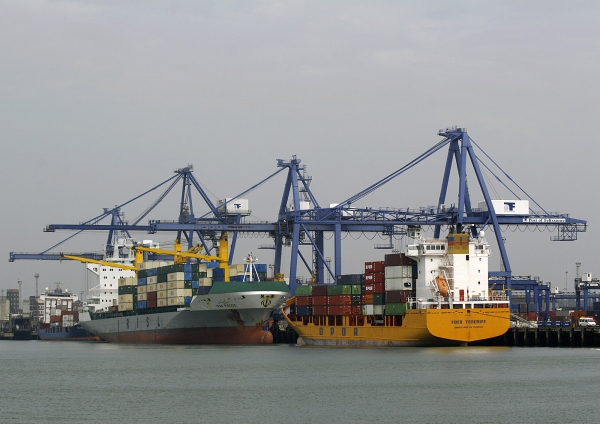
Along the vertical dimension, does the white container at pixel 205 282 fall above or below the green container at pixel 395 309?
above

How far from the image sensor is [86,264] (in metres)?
101

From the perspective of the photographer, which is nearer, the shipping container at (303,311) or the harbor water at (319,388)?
the harbor water at (319,388)

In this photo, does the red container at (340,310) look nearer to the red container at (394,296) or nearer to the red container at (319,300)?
the red container at (319,300)

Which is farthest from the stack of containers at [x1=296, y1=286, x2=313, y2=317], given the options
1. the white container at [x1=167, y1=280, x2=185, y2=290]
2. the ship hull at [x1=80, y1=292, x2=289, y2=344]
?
the white container at [x1=167, y1=280, x2=185, y2=290]

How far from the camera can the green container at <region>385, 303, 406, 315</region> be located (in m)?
57.0

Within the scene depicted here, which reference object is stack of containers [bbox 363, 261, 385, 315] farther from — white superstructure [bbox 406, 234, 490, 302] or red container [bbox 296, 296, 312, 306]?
red container [bbox 296, 296, 312, 306]

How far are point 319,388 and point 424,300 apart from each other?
17818 mm

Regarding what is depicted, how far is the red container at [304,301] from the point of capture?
65000 mm

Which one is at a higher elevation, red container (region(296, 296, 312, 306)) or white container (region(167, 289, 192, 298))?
white container (region(167, 289, 192, 298))

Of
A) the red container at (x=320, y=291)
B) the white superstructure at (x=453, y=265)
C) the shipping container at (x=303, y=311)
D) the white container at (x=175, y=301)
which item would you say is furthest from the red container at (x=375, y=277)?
the white container at (x=175, y=301)

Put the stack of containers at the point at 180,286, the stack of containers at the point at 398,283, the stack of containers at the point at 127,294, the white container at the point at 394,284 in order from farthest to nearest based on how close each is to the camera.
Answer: the stack of containers at the point at 127,294
the stack of containers at the point at 180,286
the white container at the point at 394,284
the stack of containers at the point at 398,283

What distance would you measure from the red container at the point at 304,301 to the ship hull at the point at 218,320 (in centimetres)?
423

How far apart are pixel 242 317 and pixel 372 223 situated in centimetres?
1345

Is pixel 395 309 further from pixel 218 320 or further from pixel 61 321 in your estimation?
pixel 61 321
